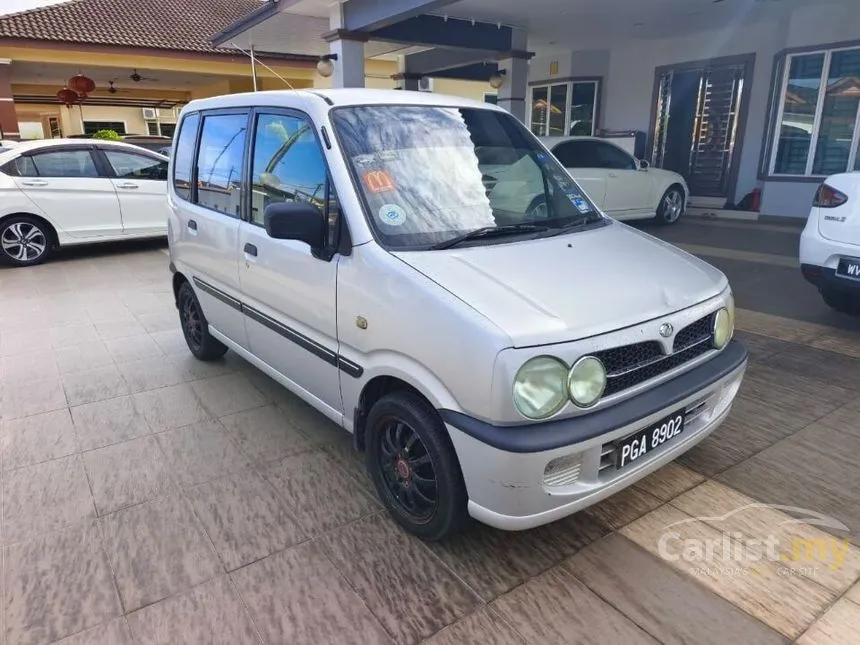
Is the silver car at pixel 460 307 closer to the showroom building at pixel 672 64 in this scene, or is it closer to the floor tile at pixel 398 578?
the floor tile at pixel 398 578

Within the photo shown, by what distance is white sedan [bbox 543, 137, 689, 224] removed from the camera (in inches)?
374

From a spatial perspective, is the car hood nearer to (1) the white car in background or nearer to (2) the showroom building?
(1) the white car in background

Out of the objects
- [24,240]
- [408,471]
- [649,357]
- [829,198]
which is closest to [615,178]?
[829,198]

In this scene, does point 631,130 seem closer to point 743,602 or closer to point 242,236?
point 242,236

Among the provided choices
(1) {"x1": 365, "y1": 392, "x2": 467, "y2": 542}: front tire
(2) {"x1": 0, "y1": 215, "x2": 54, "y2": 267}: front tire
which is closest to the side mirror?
(1) {"x1": 365, "y1": 392, "x2": 467, "y2": 542}: front tire

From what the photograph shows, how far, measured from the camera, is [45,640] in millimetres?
2076

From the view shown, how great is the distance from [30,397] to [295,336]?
232 centimetres

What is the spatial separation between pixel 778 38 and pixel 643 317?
1084 centimetres

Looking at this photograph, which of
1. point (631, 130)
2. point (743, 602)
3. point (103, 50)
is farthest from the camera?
point (103, 50)

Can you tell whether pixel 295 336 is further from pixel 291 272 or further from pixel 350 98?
pixel 350 98

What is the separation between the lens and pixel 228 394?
407 centimetres

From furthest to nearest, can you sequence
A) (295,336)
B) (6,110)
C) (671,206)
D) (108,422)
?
(6,110) → (671,206) → (108,422) → (295,336)

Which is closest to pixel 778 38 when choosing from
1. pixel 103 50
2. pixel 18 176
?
pixel 18 176

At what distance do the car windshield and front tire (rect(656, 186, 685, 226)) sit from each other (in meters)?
7.80
